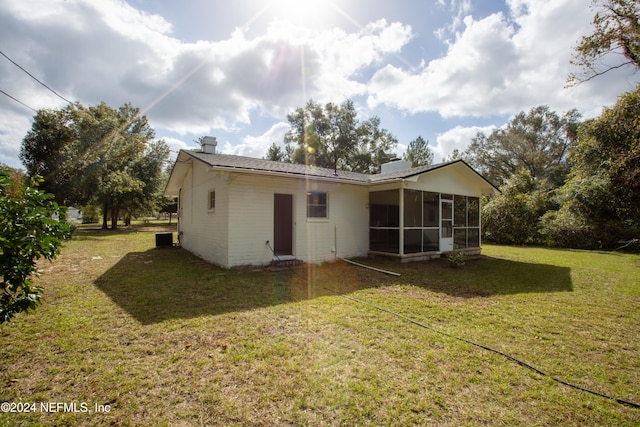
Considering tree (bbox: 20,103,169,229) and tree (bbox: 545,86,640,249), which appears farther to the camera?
tree (bbox: 20,103,169,229)

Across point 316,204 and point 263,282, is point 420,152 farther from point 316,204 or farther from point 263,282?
point 263,282

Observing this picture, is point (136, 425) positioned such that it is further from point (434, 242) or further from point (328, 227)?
point (434, 242)

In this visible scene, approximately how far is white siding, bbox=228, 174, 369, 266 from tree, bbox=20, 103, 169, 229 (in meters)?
14.7

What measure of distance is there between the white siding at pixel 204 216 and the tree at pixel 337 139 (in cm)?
2033

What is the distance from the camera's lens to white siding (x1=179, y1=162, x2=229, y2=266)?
7895 mm

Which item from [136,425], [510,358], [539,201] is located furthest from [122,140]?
[539,201]

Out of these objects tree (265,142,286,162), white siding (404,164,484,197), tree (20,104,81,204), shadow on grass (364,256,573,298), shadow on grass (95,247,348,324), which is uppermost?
tree (265,142,286,162)

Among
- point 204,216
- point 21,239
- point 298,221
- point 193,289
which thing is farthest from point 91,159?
point 21,239

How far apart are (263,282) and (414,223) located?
19.2 ft

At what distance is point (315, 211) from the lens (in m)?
9.20

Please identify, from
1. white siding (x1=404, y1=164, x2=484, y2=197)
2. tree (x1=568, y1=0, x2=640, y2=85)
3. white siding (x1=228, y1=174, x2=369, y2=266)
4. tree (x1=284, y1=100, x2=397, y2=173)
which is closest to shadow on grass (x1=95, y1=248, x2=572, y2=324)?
white siding (x1=228, y1=174, x2=369, y2=266)

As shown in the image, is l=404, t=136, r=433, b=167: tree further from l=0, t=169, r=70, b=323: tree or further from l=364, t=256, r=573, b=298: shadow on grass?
l=0, t=169, r=70, b=323: tree

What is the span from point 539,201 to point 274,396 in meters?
21.3

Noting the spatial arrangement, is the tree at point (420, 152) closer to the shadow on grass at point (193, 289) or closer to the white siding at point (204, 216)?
the white siding at point (204, 216)
